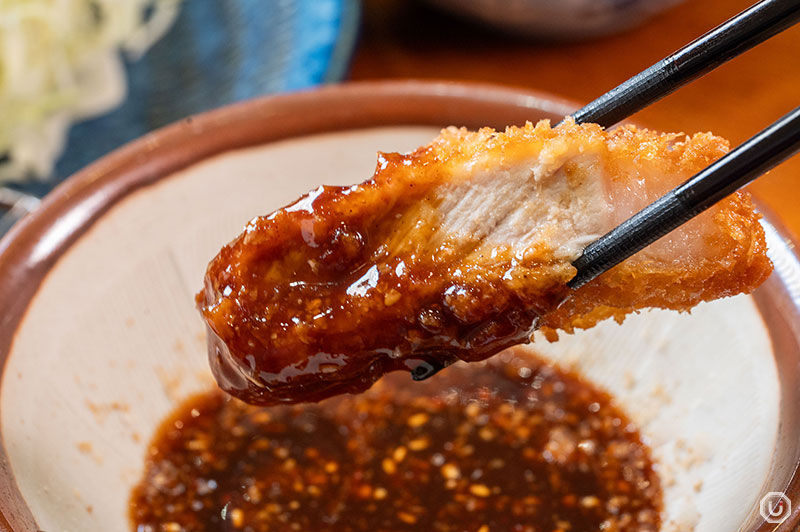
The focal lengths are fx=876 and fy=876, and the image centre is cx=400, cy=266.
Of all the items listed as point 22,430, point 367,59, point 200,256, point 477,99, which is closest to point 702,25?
point 367,59

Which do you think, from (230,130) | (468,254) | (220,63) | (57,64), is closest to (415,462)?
(468,254)

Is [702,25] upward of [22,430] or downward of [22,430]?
upward

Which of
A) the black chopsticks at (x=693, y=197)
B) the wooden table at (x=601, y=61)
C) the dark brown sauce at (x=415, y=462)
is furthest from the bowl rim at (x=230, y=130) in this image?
the wooden table at (x=601, y=61)

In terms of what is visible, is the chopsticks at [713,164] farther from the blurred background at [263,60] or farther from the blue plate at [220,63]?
the blurred background at [263,60]

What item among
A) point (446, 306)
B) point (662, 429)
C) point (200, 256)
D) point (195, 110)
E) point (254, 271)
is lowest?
point (195, 110)

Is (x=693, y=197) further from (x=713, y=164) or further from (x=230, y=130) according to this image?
(x=230, y=130)

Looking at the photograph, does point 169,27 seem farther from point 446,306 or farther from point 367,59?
point 446,306
